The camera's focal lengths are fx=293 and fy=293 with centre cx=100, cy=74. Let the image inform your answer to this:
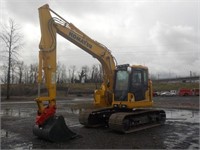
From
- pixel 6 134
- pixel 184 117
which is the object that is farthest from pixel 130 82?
pixel 184 117

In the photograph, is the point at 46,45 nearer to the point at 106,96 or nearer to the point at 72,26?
the point at 72,26

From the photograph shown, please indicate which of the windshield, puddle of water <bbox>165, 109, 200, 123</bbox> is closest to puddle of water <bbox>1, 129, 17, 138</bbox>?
the windshield

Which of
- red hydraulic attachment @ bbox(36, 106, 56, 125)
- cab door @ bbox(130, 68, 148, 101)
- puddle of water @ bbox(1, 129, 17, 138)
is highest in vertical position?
cab door @ bbox(130, 68, 148, 101)

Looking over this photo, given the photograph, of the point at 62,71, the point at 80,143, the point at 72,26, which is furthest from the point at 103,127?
the point at 62,71

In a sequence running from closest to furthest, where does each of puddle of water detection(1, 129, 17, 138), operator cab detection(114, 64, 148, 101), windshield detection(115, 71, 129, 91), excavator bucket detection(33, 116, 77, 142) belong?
1. excavator bucket detection(33, 116, 77, 142)
2. puddle of water detection(1, 129, 17, 138)
3. operator cab detection(114, 64, 148, 101)
4. windshield detection(115, 71, 129, 91)

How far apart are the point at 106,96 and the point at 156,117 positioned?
287 centimetres

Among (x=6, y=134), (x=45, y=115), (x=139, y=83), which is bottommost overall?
(x=6, y=134)

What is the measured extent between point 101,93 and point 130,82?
1.83 m

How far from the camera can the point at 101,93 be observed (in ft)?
48.6

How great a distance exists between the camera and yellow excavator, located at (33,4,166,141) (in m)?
10.9

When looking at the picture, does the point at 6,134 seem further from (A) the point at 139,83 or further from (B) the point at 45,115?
(A) the point at 139,83

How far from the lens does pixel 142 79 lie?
14.3 metres

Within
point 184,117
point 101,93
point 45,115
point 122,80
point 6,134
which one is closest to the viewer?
point 45,115

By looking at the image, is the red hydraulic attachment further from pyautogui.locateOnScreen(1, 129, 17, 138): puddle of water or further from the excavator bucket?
pyautogui.locateOnScreen(1, 129, 17, 138): puddle of water
